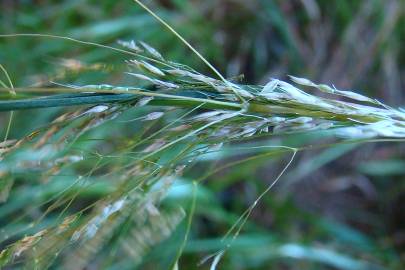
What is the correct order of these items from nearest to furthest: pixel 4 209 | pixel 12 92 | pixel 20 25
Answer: pixel 12 92 → pixel 4 209 → pixel 20 25

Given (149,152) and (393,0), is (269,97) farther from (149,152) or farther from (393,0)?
(393,0)

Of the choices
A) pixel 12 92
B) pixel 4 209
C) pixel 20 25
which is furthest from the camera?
pixel 20 25

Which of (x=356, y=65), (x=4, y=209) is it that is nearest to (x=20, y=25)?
(x=4, y=209)

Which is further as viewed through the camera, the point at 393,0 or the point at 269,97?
the point at 393,0

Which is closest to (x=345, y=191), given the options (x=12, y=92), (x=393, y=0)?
(x=393, y=0)

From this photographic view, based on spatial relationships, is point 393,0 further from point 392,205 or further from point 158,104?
point 158,104

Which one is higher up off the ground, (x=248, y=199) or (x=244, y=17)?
(x=244, y=17)

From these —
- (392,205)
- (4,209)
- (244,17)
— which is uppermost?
(244,17)
